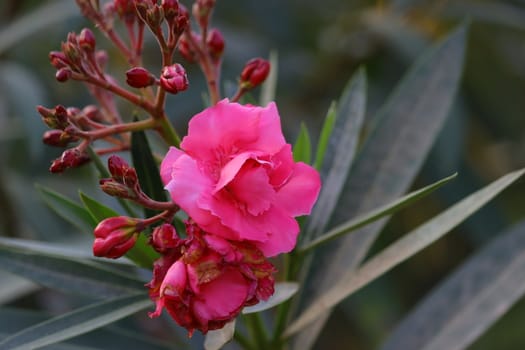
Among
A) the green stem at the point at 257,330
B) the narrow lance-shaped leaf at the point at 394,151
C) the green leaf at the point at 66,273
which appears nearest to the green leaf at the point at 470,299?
the narrow lance-shaped leaf at the point at 394,151

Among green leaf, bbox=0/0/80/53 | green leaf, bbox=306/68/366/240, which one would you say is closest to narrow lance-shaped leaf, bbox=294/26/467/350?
green leaf, bbox=306/68/366/240

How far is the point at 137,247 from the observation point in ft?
3.07

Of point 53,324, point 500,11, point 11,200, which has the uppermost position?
point 53,324

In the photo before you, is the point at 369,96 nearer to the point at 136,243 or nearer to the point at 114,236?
the point at 136,243

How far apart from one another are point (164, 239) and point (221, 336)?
0.12 metres

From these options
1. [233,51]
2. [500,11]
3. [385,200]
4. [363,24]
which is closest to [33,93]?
[233,51]

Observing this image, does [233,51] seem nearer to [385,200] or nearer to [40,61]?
[40,61]

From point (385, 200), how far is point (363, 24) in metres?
1.02

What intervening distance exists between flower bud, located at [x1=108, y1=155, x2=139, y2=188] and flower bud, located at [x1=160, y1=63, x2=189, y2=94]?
88 millimetres

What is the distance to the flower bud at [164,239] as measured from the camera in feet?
2.58

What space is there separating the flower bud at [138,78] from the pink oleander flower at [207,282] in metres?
0.17

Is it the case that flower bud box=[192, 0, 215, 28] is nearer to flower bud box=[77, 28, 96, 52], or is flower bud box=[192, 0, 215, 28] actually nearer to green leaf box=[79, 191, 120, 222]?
flower bud box=[77, 28, 96, 52]

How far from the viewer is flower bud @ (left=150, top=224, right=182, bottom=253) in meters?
0.79

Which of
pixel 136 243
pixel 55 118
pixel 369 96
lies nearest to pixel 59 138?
pixel 55 118
